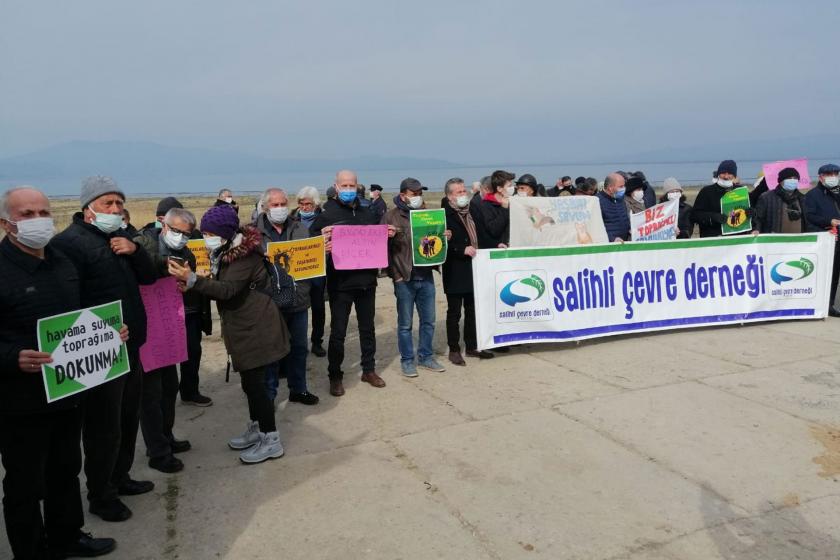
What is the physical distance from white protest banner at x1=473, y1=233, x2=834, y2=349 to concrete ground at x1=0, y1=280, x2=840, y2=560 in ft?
2.61

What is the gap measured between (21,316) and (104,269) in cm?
70

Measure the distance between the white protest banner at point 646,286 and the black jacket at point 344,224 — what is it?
4.88 ft

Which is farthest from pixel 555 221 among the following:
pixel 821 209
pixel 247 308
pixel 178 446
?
pixel 178 446

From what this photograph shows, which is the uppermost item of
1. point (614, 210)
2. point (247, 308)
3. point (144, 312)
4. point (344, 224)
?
point (344, 224)

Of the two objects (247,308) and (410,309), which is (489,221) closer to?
(410,309)

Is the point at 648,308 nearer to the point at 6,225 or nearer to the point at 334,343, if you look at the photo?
the point at 334,343

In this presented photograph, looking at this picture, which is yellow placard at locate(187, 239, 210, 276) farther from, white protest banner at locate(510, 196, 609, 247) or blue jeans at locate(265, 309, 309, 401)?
white protest banner at locate(510, 196, 609, 247)

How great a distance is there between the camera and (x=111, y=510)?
384cm

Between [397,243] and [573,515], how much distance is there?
3.50 m

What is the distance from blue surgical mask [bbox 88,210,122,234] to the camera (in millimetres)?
3707

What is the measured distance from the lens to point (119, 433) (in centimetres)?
381

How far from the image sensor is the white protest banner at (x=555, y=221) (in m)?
7.74

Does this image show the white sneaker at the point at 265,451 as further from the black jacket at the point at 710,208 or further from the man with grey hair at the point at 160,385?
the black jacket at the point at 710,208

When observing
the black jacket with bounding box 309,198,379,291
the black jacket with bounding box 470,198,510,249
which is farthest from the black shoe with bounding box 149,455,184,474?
the black jacket with bounding box 470,198,510,249
